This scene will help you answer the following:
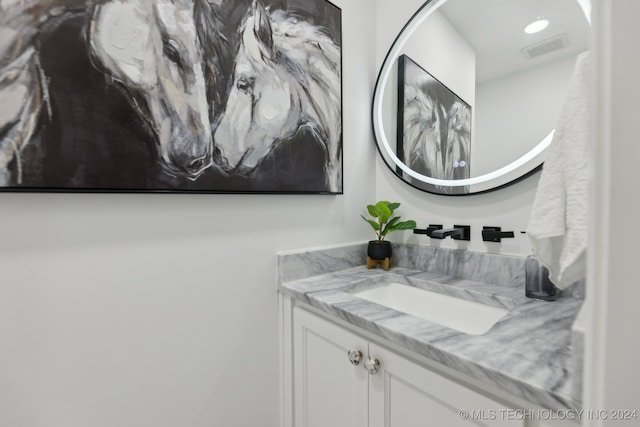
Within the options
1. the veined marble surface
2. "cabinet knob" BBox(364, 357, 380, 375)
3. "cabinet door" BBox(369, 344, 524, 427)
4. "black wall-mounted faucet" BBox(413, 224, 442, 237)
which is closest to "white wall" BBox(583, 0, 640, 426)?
the veined marble surface

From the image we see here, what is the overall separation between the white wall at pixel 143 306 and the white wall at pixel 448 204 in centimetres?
38

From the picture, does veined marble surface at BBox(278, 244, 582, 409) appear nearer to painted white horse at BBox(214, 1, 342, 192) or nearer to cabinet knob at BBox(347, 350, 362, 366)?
cabinet knob at BBox(347, 350, 362, 366)

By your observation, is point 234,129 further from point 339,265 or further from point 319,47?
point 339,265

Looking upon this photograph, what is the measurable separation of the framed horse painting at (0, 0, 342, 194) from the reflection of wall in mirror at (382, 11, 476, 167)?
0.30m

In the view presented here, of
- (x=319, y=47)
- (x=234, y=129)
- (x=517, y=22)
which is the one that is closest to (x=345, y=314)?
(x=234, y=129)

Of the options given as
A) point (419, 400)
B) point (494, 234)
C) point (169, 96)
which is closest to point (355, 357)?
point (419, 400)

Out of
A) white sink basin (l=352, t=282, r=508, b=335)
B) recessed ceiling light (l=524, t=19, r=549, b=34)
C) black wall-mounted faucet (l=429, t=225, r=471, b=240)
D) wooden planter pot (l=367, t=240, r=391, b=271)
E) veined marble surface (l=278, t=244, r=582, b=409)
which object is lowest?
white sink basin (l=352, t=282, r=508, b=335)

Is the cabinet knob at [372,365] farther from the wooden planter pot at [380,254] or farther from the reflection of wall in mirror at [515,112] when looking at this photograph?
the reflection of wall in mirror at [515,112]

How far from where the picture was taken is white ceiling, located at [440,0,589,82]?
87 cm

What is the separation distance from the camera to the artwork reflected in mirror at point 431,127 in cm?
110

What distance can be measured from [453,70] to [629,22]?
909mm

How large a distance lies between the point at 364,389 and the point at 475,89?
1.06 meters

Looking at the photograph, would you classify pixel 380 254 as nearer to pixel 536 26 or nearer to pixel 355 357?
pixel 355 357

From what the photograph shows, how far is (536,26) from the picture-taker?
3.04 feet
